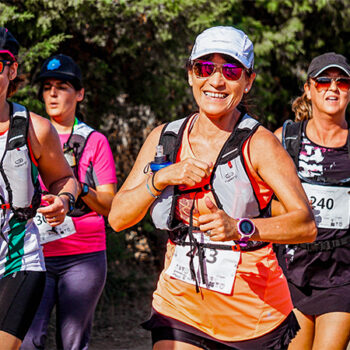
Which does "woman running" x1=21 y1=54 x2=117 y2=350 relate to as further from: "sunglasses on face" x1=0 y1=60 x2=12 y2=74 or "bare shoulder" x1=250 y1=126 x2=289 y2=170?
"bare shoulder" x1=250 y1=126 x2=289 y2=170

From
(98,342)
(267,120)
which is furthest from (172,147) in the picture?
A: (267,120)

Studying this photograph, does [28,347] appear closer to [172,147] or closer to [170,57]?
[172,147]

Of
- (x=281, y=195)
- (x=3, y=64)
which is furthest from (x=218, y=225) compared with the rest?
(x=3, y=64)

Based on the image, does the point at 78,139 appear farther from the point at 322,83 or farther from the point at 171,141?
the point at 171,141

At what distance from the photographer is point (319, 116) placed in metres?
4.66

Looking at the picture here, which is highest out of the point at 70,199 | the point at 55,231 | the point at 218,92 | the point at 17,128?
the point at 218,92

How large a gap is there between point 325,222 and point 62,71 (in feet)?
6.76

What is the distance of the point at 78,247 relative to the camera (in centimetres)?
472

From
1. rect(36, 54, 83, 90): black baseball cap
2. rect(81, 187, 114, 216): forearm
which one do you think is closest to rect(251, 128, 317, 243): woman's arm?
rect(81, 187, 114, 216): forearm

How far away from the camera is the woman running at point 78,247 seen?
15.1 feet

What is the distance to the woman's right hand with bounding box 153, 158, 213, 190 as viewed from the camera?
2.86 meters

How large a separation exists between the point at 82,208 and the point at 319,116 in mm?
1620

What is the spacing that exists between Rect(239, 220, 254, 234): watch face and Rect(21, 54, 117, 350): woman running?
1862 millimetres

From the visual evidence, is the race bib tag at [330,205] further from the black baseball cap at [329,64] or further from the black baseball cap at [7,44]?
the black baseball cap at [7,44]
